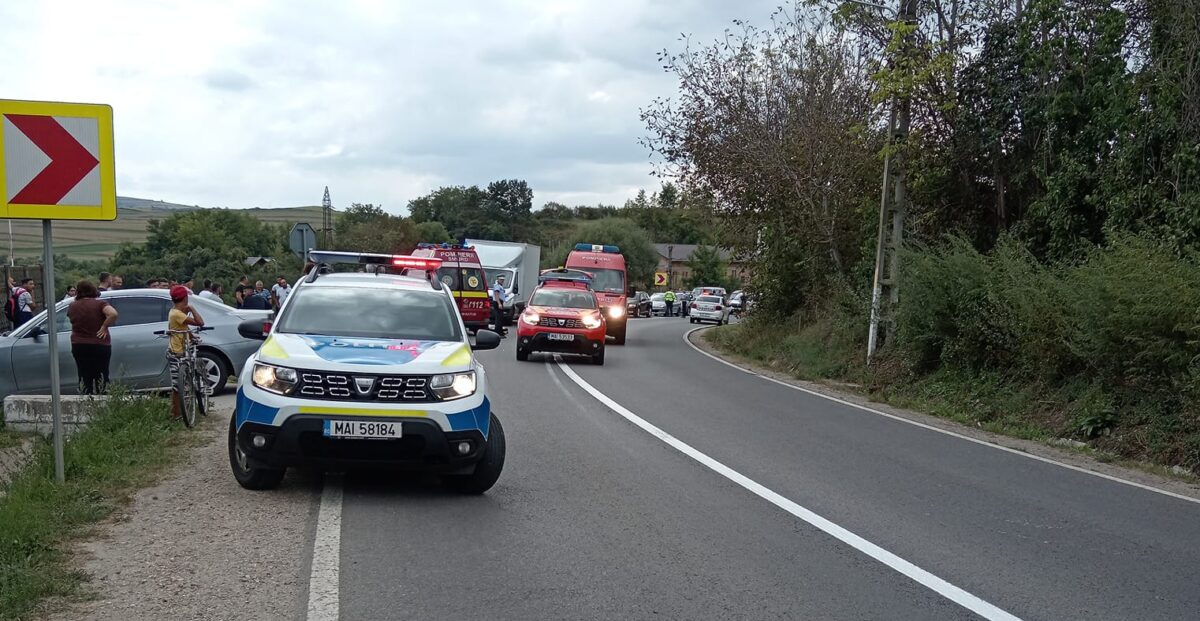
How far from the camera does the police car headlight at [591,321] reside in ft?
71.6

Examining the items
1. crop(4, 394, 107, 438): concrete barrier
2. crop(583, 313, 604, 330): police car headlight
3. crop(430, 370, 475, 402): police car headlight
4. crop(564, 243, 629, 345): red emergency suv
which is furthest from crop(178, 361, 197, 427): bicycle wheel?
crop(564, 243, 629, 345): red emergency suv

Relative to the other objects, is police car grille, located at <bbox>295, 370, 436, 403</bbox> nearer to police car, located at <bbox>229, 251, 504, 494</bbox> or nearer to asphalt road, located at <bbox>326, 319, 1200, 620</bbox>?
police car, located at <bbox>229, 251, 504, 494</bbox>

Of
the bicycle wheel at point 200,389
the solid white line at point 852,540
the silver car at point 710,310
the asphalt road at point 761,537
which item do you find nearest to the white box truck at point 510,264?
the silver car at point 710,310

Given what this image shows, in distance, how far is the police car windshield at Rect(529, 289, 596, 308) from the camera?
22.8 meters

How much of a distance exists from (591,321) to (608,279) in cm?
1396

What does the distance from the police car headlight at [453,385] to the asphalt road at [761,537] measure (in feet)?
2.71

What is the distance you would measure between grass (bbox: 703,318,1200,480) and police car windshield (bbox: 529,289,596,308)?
4810mm

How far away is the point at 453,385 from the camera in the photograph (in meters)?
7.68

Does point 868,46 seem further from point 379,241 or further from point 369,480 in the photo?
point 379,241

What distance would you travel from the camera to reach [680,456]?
10242 millimetres

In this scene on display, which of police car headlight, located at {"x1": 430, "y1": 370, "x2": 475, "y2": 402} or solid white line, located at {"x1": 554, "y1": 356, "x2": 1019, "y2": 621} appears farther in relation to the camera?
police car headlight, located at {"x1": 430, "y1": 370, "x2": 475, "y2": 402}

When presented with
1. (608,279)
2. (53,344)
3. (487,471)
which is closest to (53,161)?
(53,344)

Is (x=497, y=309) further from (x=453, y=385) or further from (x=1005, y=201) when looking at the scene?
(x=453, y=385)

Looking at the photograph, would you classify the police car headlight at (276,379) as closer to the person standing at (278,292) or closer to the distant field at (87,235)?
the person standing at (278,292)
